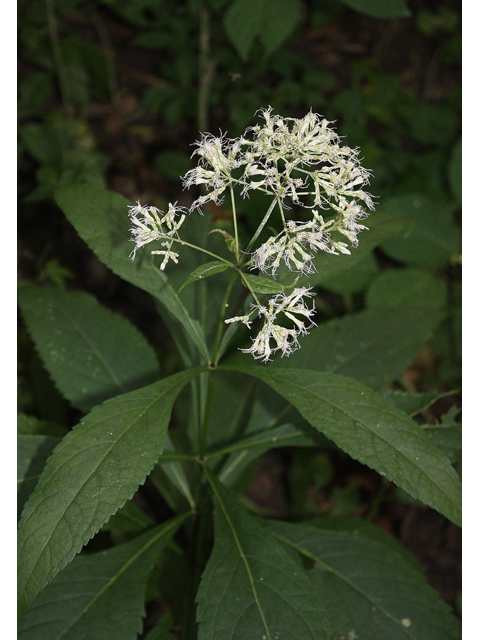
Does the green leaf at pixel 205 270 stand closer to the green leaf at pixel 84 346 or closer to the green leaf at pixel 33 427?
the green leaf at pixel 84 346

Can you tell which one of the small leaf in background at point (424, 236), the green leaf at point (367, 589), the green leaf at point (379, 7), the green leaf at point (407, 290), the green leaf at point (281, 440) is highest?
the green leaf at point (379, 7)

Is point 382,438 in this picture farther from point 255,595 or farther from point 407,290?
point 407,290

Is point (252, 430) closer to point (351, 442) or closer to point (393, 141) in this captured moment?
point (351, 442)

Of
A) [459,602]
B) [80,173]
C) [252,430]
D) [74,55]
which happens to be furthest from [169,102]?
[459,602]

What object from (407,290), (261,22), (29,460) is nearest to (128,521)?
(29,460)

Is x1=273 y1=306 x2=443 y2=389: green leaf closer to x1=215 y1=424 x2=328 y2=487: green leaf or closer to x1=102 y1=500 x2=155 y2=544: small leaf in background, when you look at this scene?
x1=215 y1=424 x2=328 y2=487: green leaf

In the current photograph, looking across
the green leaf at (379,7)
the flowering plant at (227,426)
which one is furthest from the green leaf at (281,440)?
the green leaf at (379,7)
